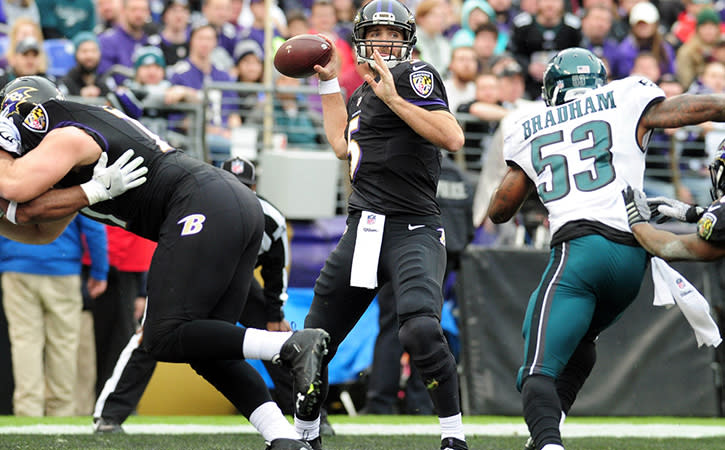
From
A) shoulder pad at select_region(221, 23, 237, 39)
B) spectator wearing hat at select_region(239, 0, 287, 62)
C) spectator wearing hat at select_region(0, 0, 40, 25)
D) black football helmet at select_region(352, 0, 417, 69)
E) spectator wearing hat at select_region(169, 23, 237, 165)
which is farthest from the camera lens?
spectator wearing hat at select_region(239, 0, 287, 62)

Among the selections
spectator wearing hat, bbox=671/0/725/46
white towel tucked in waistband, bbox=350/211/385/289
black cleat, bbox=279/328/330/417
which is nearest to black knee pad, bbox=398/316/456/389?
white towel tucked in waistband, bbox=350/211/385/289

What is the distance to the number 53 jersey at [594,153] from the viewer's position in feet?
14.4

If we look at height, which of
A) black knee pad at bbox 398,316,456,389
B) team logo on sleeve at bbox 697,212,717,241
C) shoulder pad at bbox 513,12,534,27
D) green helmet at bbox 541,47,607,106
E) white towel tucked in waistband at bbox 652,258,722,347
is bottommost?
black knee pad at bbox 398,316,456,389

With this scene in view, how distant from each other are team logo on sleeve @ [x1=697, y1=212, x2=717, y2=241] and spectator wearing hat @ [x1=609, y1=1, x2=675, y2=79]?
7.28 m

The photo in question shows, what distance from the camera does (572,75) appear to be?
15.2 ft

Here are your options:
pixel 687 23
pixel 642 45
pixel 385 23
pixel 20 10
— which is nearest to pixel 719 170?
pixel 385 23

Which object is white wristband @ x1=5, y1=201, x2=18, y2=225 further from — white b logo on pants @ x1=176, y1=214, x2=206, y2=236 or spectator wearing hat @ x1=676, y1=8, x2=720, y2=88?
spectator wearing hat @ x1=676, y1=8, x2=720, y2=88

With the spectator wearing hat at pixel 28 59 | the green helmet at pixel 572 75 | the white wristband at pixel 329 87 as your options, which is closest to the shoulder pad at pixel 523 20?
the spectator wearing hat at pixel 28 59

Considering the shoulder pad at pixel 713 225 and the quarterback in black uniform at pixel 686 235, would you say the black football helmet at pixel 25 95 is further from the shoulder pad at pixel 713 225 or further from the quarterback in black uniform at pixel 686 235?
the shoulder pad at pixel 713 225

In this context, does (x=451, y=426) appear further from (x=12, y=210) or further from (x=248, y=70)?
(x=248, y=70)

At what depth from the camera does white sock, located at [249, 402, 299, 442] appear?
432cm

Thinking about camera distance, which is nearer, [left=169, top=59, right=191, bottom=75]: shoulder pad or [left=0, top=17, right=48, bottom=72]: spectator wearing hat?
[left=0, top=17, right=48, bottom=72]: spectator wearing hat

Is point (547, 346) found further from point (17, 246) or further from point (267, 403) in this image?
point (17, 246)

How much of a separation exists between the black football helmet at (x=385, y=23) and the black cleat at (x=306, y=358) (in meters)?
1.42
